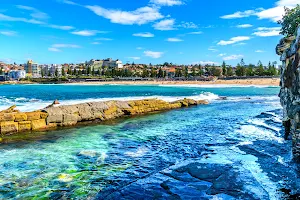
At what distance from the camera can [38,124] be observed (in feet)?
56.4

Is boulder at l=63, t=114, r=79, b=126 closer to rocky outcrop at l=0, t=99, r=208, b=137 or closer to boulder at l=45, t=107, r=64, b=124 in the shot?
rocky outcrop at l=0, t=99, r=208, b=137

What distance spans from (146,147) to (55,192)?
554 cm

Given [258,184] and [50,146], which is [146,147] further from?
[258,184]

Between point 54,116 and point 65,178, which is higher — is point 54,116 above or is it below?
above

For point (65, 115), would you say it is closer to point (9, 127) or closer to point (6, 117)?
point (6, 117)

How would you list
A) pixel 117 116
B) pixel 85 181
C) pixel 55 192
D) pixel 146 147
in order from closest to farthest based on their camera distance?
pixel 55 192 → pixel 85 181 → pixel 146 147 → pixel 117 116

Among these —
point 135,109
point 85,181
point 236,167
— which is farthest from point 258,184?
point 135,109

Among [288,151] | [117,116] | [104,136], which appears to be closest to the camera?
[288,151]

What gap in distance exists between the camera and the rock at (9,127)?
50.9ft

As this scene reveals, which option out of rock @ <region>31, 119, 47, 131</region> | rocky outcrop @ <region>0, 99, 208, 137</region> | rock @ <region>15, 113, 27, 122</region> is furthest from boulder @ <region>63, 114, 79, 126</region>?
rock @ <region>15, 113, 27, 122</region>

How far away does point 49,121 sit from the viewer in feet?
58.5

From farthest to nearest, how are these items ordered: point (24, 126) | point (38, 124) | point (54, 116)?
point (54, 116), point (38, 124), point (24, 126)

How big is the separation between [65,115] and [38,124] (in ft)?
6.65

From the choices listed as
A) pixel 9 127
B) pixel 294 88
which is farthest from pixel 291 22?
pixel 9 127
